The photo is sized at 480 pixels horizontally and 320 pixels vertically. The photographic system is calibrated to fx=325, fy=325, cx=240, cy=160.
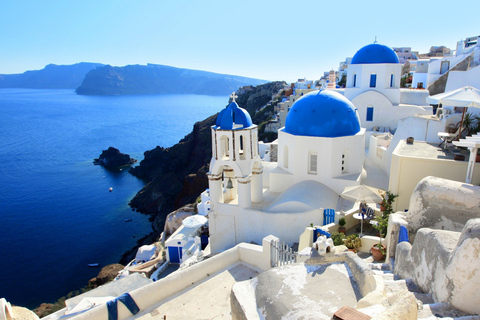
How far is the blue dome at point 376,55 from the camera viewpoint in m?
22.8

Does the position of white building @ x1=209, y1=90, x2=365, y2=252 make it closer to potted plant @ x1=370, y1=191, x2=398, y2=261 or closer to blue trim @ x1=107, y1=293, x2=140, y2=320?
potted plant @ x1=370, y1=191, x2=398, y2=261

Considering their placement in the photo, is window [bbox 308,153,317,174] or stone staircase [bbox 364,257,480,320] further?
window [bbox 308,153,317,174]

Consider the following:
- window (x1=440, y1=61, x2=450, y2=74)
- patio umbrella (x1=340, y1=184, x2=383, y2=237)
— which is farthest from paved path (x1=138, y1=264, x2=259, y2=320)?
window (x1=440, y1=61, x2=450, y2=74)

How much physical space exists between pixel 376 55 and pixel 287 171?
1316 centimetres

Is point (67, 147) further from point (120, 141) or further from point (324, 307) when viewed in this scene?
point (324, 307)

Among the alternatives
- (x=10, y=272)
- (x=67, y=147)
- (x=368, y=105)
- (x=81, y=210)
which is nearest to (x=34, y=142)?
(x=67, y=147)

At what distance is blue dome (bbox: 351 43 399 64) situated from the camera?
22844 mm

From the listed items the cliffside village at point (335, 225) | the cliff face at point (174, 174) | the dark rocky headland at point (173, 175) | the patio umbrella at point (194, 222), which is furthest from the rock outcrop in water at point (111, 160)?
the patio umbrella at point (194, 222)

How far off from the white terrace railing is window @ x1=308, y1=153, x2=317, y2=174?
7.16 meters

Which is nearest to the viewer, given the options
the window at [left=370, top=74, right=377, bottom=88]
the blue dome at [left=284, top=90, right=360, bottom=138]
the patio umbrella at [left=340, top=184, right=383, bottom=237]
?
the patio umbrella at [left=340, top=184, right=383, bottom=237]

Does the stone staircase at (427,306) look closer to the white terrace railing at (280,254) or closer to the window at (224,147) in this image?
the white terrace railing at (280,254)

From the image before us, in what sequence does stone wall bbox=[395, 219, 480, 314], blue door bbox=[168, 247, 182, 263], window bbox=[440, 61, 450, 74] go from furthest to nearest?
window bbox=[440, 61, 450, 74], blue door bbox=[168, 247, 182, 263], stone wall bbox=[395, 219, 480, 314]

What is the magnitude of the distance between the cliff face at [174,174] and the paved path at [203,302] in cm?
3196

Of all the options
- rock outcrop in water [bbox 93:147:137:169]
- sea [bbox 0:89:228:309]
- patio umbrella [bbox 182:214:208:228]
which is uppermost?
patio umbrella [bbox 182:214:208:228]
